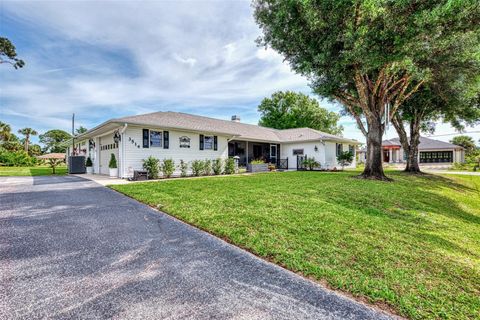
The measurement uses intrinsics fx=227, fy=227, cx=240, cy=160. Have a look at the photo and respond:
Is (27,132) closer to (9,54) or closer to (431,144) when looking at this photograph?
(9,54)

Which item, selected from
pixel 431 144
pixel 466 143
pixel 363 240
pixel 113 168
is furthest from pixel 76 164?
pixel 466 143

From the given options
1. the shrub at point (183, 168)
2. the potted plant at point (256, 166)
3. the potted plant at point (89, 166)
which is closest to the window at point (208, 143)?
the shrub at point (183, 168)

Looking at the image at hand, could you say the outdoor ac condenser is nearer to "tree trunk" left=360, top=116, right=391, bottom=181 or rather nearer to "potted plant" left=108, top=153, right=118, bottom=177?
"potted plant" left=108, top=153, right=118, bottom=177

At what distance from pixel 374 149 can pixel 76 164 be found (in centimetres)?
1950

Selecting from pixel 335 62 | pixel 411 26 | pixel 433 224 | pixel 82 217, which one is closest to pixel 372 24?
pixel 411 26

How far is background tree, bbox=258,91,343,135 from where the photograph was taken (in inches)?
1419

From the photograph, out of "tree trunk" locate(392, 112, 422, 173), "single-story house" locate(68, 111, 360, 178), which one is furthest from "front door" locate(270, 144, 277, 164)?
"tree trunk" locate(392, 112, 422, 173)

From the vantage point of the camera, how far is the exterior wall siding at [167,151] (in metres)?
12.0

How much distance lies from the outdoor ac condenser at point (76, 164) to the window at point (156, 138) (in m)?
7.64

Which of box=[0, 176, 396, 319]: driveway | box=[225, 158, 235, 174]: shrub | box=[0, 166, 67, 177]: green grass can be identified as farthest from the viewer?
box=[0, 166, 67, 177]: green grass

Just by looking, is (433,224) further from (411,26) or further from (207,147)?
(207,147)

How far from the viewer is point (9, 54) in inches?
470

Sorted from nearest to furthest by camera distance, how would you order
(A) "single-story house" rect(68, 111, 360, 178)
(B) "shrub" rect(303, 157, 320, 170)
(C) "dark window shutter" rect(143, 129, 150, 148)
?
(A) "single-story house" rect(68, 111, 360, 178), (C) "dark window shutter" rect(143, 129, 150, 148), (B) "shrub" rect(303, 157, 320, 170)

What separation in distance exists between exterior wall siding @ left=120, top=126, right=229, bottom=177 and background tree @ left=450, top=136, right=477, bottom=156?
164 feet
